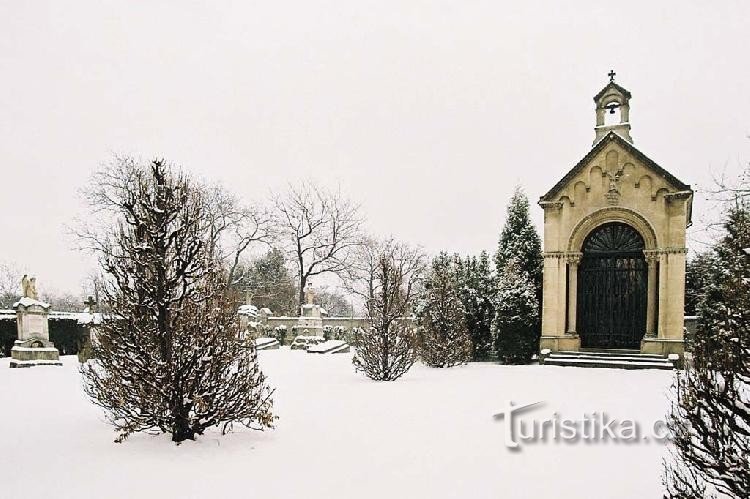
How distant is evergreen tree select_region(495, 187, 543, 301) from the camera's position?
764 inches

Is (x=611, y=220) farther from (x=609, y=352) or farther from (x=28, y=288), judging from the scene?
(x=28, y=288)

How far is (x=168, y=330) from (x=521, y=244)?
50.5 ft

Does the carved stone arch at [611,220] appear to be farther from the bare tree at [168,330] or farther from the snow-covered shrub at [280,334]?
the snow-covered shrub at [280,334]

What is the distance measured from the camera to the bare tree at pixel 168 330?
6391 millimetres

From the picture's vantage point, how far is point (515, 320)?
17391 mm

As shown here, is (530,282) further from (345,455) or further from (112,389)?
(112,389)

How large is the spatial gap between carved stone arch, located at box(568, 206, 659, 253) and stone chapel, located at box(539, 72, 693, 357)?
3cm

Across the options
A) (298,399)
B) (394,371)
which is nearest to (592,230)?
(394,371)

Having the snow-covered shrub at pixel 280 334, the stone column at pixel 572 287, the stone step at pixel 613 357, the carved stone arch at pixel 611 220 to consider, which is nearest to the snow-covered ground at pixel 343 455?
the stone step at pixel 613 357

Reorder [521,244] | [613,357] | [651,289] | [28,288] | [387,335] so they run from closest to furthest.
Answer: [387,335] < [613,357] < [651,289] < [28,288] < [521,244]

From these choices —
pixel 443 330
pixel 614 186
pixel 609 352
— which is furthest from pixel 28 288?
pixel 614 186

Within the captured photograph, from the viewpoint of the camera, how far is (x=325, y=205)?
4003 cm

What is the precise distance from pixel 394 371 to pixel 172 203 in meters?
7.64

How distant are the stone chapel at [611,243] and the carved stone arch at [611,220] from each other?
0.10 ft
